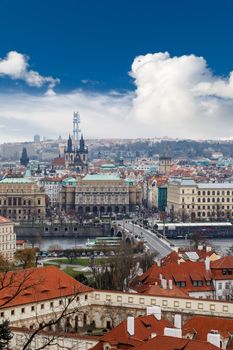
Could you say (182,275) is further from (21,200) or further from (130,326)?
(21,200)

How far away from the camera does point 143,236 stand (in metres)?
53.8

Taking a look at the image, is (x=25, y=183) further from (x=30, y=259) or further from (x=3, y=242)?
(x=30, y=259)

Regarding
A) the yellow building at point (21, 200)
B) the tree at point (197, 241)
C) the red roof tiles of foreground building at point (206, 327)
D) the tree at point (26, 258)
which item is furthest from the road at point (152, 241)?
the red roof tiles of foreground building at point (206, 327)

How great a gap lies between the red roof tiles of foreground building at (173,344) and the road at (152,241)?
86.3 feet

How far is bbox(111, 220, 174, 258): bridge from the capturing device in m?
45.4

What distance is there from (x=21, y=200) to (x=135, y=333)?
196 ft

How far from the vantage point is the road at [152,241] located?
146 ft

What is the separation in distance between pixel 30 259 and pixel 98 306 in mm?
14855

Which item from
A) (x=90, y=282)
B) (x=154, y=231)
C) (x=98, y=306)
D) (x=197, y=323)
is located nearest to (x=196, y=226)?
(x=154, y=231)

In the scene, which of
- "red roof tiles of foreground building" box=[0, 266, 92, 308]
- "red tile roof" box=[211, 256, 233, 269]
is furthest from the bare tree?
"red tile roof" box=[211, 256, 233, 269]

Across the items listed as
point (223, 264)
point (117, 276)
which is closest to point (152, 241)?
point (117, 276)

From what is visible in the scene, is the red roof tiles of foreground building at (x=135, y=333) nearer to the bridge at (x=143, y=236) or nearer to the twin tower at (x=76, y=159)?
the bridge at (x=143, y=236)

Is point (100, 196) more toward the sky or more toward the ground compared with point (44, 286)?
more toward the ground

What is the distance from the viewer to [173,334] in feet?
50.8
